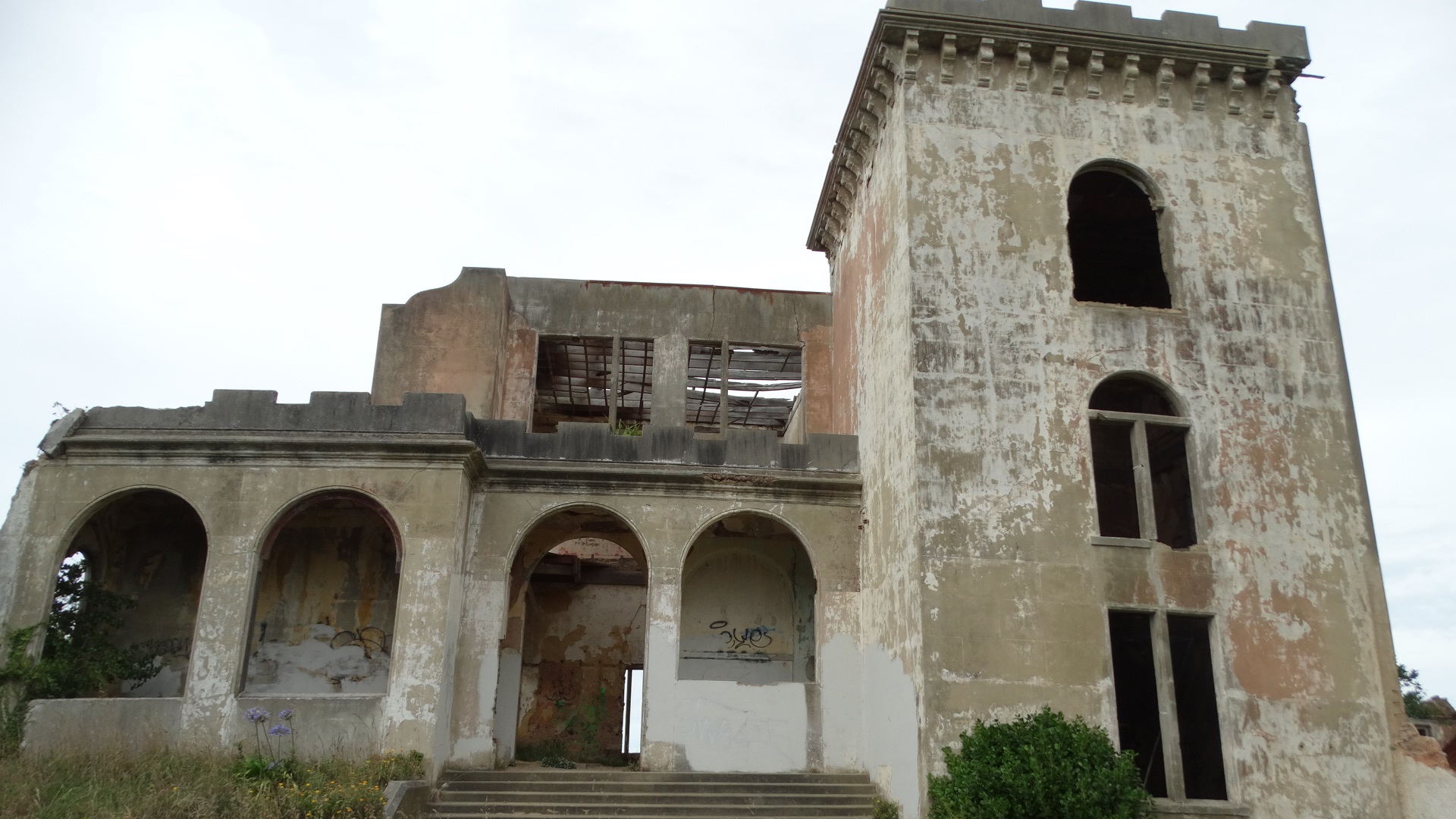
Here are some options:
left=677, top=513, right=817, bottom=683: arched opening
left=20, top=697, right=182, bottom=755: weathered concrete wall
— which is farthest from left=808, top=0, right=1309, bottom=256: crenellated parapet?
left=20, top=697, right=182, bottom=755: weathered concrete wall

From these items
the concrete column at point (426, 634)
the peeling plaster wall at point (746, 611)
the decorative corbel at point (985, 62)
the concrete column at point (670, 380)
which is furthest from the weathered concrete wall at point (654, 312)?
the decorative corbel at point (985, 62)

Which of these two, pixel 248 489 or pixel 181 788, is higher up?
pixel 248 489

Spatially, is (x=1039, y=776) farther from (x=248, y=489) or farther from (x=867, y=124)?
(x=248, y=489)

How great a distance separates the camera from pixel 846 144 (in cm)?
1644

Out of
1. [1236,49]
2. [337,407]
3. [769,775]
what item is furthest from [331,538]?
[1236,49]

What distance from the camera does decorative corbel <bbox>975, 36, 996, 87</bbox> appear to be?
1422cm

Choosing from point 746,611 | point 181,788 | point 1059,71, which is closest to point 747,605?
point 746,611

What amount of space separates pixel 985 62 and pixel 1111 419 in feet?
16.8

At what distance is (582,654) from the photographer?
63.4 feet

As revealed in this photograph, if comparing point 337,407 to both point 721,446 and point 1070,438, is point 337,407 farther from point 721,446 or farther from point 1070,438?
point 1070,438

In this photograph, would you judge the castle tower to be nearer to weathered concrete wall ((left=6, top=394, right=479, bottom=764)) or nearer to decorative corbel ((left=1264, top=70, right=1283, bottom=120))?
decorative corbel ((left=1264, top=70, right=1283, bottom=120))

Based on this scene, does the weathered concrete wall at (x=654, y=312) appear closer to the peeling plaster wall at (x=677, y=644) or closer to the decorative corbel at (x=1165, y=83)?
the peeling plaster wall at (x=677, y=644)

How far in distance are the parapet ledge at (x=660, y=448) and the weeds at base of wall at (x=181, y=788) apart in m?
4.62

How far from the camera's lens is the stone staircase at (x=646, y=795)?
12.5 metres
